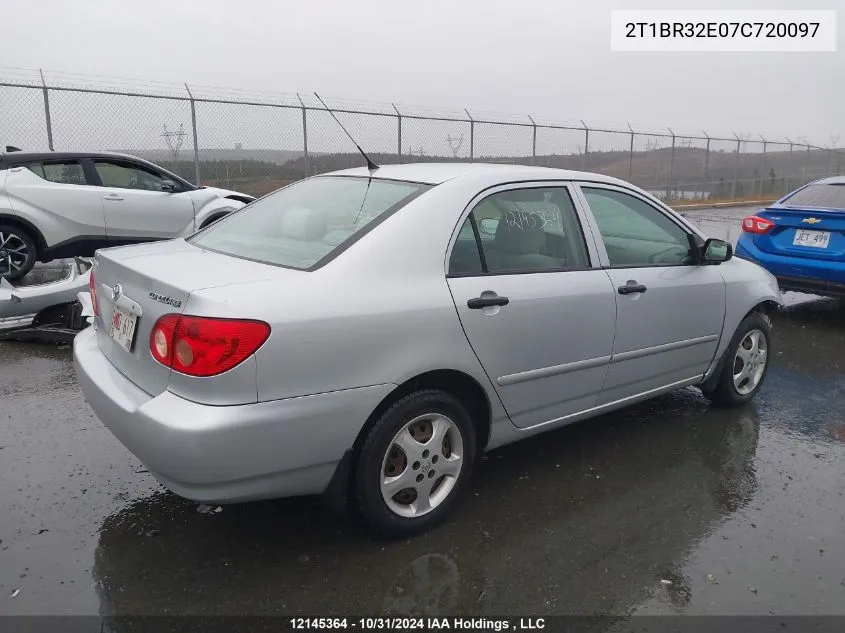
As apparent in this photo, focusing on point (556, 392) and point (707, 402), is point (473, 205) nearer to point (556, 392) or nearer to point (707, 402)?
point (556, 392)

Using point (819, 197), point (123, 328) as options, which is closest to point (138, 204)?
point (123, 328)

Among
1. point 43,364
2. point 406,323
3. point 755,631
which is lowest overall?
point 755,631

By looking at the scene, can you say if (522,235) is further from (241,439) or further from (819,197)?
(819,197)

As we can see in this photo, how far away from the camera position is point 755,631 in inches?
94.0

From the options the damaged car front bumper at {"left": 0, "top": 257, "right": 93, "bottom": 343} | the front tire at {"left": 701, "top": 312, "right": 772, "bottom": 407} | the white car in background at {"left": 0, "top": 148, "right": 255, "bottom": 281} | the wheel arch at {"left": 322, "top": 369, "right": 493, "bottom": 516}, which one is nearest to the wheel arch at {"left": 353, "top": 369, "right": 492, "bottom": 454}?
the wheel arch at {"left": 322, "top": 369, "right": 493, "bottom": 516}

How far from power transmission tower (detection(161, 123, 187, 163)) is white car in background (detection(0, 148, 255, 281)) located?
2452 mm

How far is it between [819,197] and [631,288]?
478 centimetres

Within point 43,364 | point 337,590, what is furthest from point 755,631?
point 43,364

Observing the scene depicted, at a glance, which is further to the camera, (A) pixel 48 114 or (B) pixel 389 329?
(A) pixel 48 114

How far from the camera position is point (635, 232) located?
387cm

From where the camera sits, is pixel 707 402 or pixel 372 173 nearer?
pixel 372 173

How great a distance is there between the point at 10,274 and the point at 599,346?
278 inches

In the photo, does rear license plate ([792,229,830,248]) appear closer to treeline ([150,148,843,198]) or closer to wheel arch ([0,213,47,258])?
treeline ([150,148,843,198])

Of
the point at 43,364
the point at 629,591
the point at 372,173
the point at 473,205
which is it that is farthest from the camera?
the point at 43,364
